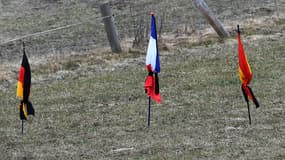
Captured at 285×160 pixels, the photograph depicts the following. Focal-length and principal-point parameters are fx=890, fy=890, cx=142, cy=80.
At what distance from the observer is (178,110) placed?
12.4m

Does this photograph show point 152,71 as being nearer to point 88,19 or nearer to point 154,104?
point 154,104

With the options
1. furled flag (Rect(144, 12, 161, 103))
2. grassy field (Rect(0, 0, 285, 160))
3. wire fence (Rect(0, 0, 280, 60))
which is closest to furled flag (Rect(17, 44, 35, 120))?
grassy field (Rect(0, 0, 285, 160))

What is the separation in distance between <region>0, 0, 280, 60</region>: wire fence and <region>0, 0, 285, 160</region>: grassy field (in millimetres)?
308

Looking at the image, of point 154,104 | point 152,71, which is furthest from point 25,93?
point 154,104

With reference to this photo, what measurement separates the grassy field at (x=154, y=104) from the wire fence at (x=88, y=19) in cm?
31

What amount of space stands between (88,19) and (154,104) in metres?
7.45

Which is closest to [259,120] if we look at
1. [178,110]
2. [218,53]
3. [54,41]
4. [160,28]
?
[178,110]

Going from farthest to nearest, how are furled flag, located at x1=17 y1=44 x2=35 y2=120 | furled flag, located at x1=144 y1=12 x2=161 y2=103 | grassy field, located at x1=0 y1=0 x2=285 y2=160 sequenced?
furled flag, located at x1=144 y1=12 x2=161 y2=103 → furled flag, located at x1=17 y1=44 x2=35 y2=120 → grassy field, located at x1=0 y1=0 x2=285 y2=160

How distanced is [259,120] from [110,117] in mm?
2128

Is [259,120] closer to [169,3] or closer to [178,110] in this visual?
[178,110]

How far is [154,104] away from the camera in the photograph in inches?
510

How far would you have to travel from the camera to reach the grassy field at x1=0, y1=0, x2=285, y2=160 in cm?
1039

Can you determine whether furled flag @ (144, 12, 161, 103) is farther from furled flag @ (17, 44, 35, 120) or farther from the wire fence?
the wire fence

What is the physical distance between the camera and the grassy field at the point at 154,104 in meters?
10.4
